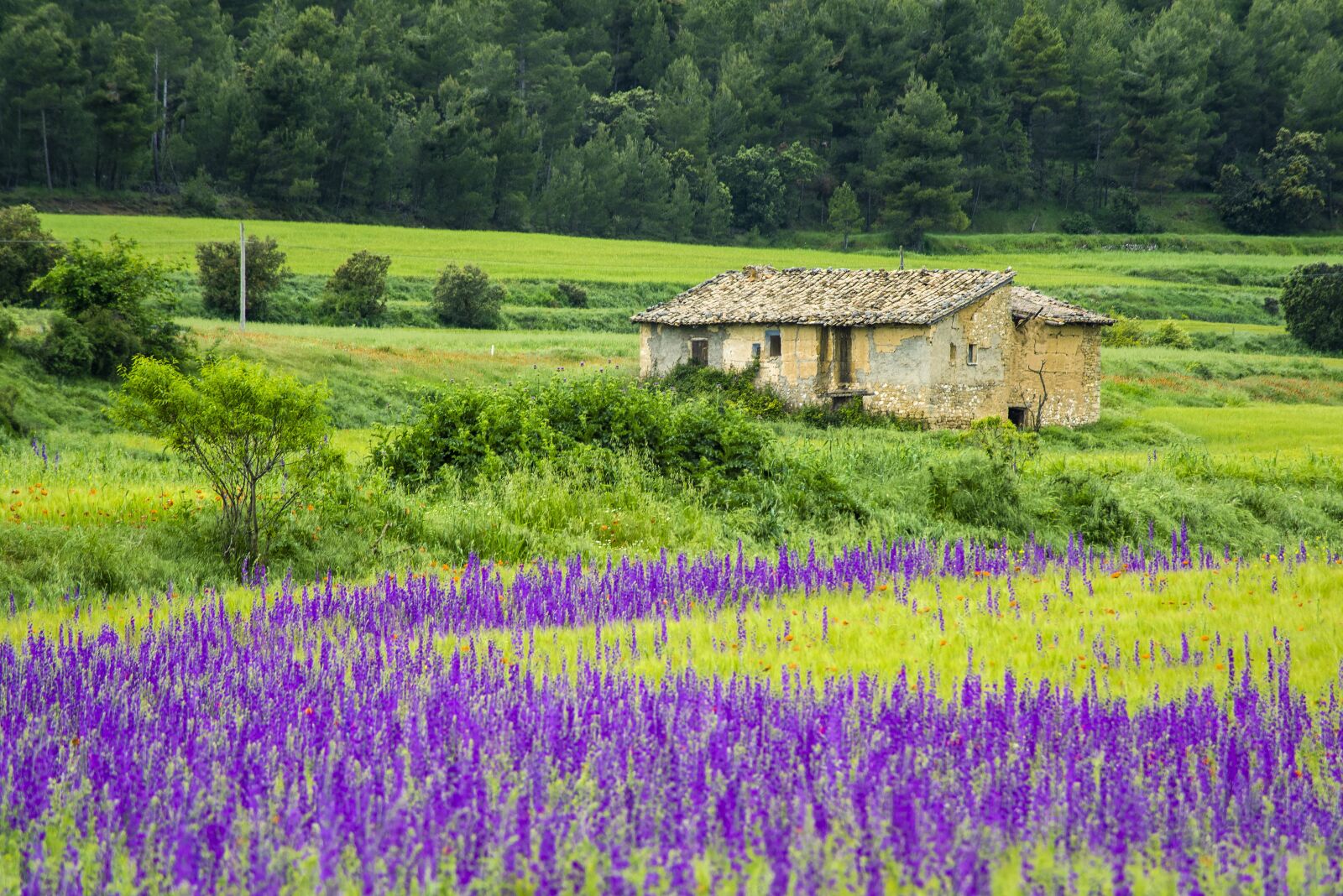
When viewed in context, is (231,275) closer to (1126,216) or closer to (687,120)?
(687,120)

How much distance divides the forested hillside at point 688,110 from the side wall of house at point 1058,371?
5597 centimetres

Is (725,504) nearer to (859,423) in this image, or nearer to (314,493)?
(314,493)

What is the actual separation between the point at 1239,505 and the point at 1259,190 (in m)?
90.5

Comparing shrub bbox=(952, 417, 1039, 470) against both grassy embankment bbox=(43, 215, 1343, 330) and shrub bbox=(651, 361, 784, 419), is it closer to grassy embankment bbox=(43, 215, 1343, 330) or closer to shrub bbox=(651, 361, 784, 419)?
shrub bbox=(651, 361, 784, 419)

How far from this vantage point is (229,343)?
37.8 metres

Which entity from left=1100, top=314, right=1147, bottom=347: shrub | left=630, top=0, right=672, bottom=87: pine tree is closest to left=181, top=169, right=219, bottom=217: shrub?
left=630, top=0, right=672, bottom=87: pine tree

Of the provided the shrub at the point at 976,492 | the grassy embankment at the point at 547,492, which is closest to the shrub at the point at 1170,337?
the grassy embankment at the point at 547,492

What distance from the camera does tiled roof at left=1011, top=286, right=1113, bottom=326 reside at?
4112 cm

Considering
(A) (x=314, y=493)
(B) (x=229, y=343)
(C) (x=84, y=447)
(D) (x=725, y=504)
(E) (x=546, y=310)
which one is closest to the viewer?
(A) (x=314, y=493)

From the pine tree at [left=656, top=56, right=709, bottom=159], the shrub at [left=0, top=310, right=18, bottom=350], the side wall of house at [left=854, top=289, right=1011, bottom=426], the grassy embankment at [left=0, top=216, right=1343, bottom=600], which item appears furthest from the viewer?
the pine tree at [left=656, top=56, right=709, bottom=159]

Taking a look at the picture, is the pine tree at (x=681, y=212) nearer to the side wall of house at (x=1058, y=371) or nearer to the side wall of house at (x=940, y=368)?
the side wall of house at (x=1058, y=371)

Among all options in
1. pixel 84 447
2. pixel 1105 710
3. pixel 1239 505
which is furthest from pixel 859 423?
pixel 1105 710

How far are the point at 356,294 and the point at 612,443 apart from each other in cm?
4031

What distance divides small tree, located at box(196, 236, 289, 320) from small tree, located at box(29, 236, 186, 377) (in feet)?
71.4
